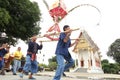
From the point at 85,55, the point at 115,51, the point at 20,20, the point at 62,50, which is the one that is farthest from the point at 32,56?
the point at 115,51

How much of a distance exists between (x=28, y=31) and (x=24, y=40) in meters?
1.71

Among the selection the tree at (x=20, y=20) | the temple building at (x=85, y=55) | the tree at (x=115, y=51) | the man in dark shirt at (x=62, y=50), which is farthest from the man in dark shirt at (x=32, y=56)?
the tree at (x=115, y=51)

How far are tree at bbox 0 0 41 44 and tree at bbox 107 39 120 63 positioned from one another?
136 feet

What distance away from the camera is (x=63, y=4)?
3409cm

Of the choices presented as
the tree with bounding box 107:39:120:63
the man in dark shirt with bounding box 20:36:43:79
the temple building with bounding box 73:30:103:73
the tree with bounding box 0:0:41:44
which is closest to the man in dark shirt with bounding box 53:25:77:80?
the man in dark shirt with bounding box 20:36:43:79

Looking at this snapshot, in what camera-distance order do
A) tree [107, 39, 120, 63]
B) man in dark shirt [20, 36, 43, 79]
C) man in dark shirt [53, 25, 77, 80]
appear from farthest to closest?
tree [107, 39, 120, 63]
man in dark shirt [20, 36, 43, 79]
man in dark shirt [53, 25, 77, 80]

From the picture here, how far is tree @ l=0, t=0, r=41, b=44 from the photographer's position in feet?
127

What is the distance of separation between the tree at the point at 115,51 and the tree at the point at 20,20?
41.5 meters

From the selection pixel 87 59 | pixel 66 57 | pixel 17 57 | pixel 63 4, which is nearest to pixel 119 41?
pixel 87 59

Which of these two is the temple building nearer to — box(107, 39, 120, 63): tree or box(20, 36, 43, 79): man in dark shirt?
box(20, 36, 43, 79): man in dark shirt

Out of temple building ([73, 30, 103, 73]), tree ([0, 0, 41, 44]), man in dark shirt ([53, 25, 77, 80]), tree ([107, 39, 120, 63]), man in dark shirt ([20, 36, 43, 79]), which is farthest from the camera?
tree ([107, 39, 120, 63])

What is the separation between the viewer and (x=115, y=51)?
266 feet

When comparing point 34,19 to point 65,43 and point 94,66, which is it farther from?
point 65,43

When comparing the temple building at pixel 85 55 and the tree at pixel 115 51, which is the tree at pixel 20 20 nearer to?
the temple building at pixel 85 55
